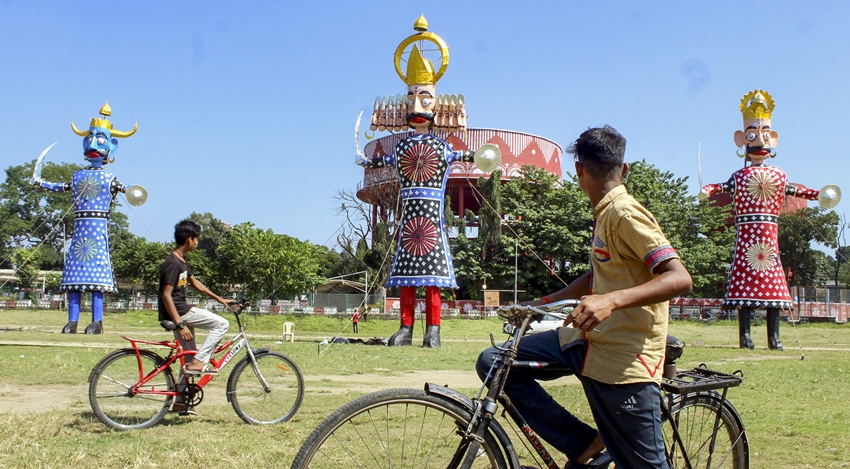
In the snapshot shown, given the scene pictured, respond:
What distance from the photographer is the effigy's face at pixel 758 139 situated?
1584 cm

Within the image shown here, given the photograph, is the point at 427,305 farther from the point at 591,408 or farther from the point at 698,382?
the point at 591,408

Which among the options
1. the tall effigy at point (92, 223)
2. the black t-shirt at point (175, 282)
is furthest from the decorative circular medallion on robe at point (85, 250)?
the black t-shirt at point (175, 282)

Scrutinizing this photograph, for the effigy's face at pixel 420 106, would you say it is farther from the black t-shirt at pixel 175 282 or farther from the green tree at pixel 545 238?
Result: the green tree at pixel 545 238

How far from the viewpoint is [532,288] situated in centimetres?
3697

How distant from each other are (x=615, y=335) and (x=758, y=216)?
14.3 meters

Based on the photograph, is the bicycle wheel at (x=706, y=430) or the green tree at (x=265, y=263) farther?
the green tree at (x=265, y=263)

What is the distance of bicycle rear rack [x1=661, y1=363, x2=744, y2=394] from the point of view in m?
3.15

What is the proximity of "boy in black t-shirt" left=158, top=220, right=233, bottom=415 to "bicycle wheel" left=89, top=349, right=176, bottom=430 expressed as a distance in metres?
0.15

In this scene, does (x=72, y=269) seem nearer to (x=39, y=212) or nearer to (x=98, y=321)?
(x=98, y=321)

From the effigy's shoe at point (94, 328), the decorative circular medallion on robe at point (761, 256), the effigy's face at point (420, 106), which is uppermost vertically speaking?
the effigy's face at point (420, 106)

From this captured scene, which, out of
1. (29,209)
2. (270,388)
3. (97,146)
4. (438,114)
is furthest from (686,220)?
(29,209)

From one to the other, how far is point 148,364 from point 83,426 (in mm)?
642

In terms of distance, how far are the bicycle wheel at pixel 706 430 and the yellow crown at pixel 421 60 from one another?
496 inches

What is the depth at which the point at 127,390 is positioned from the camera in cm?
561
